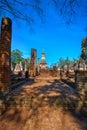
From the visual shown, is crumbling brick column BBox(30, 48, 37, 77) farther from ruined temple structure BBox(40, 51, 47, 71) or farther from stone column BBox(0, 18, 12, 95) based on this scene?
stone column BBox(0, 18, 12, 95)

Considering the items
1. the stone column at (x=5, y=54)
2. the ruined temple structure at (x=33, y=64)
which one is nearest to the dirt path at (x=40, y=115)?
the stone column at (x=5, y=54)

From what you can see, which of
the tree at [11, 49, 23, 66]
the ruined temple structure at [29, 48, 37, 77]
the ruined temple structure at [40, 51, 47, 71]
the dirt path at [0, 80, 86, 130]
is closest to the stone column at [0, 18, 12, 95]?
the dirt path at [0, 80, 86, 130]

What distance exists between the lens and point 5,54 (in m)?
10.1

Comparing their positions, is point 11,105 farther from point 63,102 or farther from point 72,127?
point 72,127

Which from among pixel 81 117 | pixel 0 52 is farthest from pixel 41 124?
pixel 0 52

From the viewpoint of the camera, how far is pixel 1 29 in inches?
407

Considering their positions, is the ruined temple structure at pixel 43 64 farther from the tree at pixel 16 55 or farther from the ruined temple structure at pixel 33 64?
the tree at pixel 16 55

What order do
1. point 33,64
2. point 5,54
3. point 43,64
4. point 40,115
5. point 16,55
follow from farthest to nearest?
point 16,55 < point 43,64 < point 33,64 < point 5,54 < point 40,115

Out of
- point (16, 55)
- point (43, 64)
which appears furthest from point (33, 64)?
point (16, 55)

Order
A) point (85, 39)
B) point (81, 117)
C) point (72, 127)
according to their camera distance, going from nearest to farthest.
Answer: point (72, 127), point (81, 117), point (85, 39)

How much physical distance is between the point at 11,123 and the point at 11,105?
1720mm

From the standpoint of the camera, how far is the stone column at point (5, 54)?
10.1 metres

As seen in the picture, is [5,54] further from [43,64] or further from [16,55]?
[16,55]

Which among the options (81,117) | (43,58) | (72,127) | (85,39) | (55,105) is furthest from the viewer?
(85,39)
